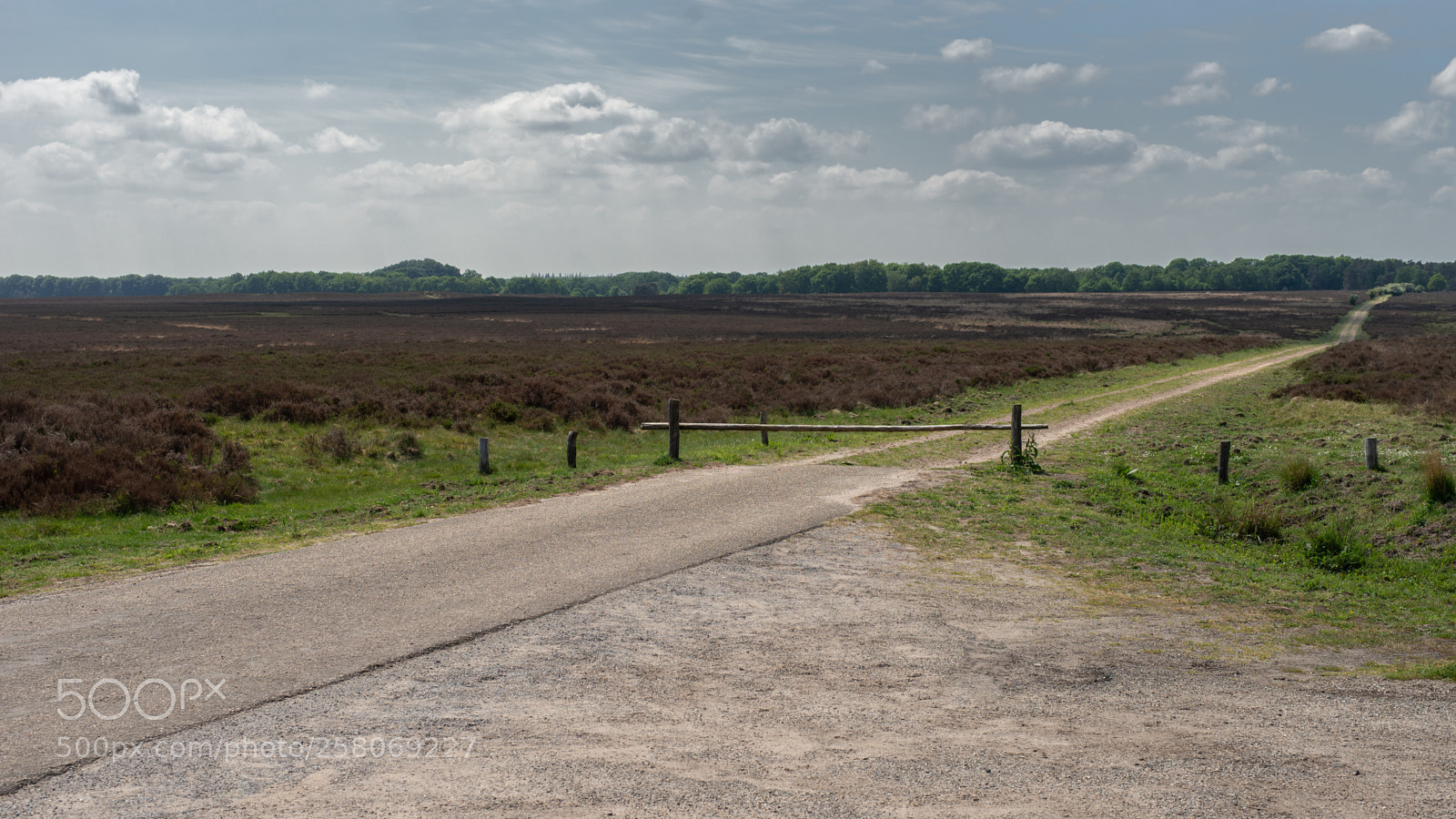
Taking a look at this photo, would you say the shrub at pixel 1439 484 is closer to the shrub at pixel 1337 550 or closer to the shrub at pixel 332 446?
the shrub at pixel 1337 550

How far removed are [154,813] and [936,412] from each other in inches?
1045

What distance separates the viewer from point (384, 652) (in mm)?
7254

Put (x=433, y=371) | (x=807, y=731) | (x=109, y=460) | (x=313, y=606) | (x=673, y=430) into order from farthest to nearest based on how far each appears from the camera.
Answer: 1. (x=433, y=371)
2. (x=673, y=430)
3. (x=109, y=460)
4. (x=313, y=606)
5. (x=807, y=731)

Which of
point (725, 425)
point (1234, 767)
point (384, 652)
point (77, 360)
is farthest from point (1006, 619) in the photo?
point (77, 360)

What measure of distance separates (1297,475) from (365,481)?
17057mm

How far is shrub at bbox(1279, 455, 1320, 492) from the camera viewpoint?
16.1 meters

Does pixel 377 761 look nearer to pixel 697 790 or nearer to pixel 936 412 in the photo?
pixel 697 790

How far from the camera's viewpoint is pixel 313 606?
838cm

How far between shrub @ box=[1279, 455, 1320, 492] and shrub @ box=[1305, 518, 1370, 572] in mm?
2621

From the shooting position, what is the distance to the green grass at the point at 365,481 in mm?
11016

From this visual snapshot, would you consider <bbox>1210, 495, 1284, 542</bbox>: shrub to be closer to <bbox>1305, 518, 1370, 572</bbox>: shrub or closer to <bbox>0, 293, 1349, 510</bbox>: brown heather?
<bbox>1305, 518, 1370, 572</bbox>: shrub

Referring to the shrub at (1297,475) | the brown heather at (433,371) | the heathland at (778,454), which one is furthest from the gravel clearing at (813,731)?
→ the brown heather at (433,371)

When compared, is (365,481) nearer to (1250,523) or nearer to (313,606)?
(313,606)

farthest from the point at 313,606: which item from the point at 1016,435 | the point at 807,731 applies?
the point at 1016,435
